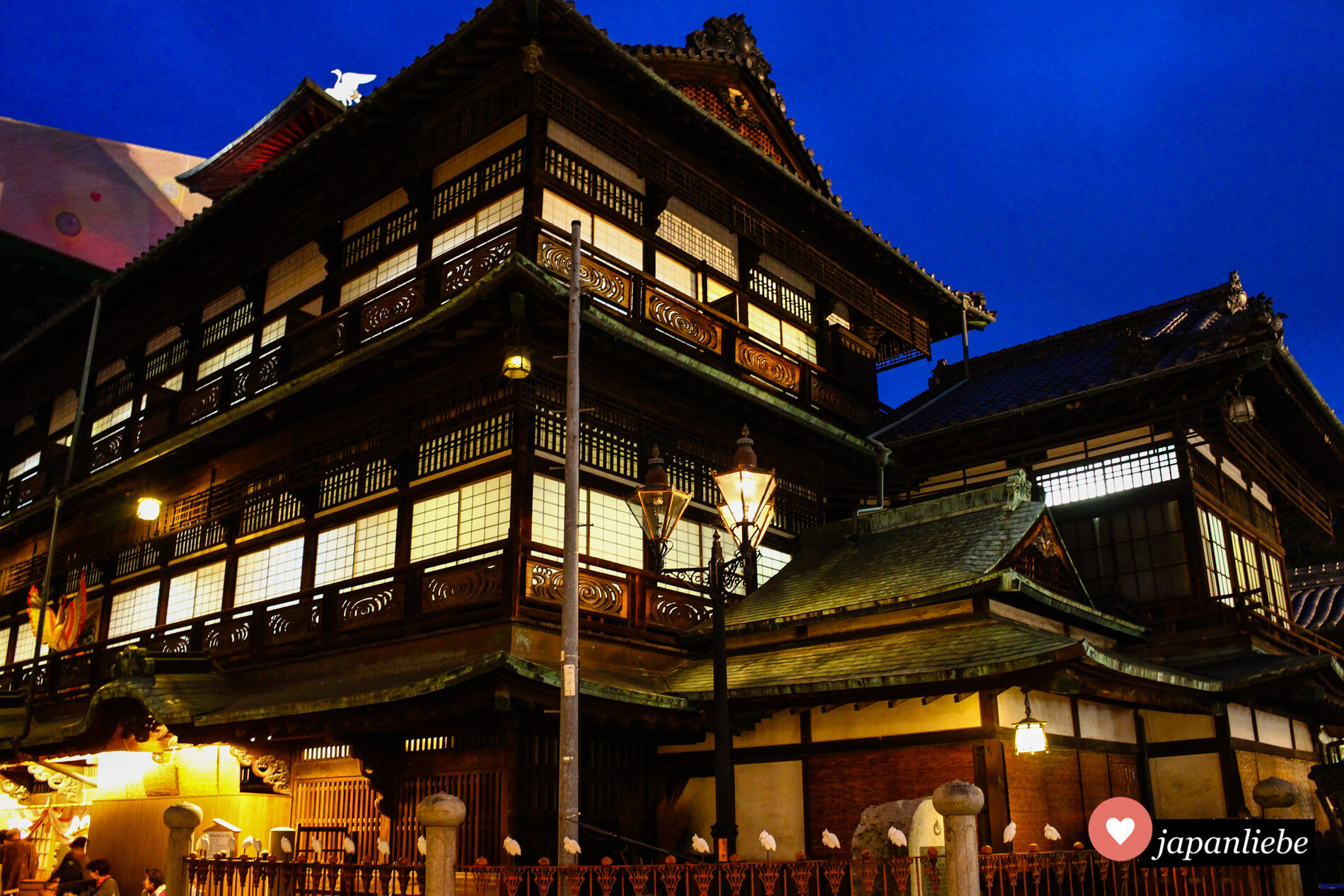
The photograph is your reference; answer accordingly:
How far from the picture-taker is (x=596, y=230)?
1842cm

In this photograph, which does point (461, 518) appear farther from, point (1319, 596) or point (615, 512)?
point (1319, 596)

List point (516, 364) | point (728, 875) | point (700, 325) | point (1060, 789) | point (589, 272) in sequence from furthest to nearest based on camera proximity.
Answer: point (700, 325)
point (589, 272)
point (1060, 789)
point (516, 364)
point (728, 875)

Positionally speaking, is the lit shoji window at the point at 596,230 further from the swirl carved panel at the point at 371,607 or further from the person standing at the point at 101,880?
the person standing at the point at 101,880

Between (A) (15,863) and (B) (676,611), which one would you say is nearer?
(B) (676,611)

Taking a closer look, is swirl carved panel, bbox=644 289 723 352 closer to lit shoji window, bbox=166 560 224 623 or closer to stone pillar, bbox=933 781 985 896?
lit shoji window, bbox=166 560 224 623

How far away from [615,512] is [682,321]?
11.5 ft

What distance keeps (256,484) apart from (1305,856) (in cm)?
1707

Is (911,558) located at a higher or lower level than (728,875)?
higher

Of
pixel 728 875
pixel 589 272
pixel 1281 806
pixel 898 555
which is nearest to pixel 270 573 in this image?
pixel 589 272

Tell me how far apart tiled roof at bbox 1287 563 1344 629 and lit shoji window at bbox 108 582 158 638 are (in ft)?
Result: 88.0

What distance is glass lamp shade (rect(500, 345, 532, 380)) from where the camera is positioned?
14328 mm

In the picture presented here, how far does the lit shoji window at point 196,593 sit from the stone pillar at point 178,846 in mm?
8830

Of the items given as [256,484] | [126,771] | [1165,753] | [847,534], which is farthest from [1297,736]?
[126,771]

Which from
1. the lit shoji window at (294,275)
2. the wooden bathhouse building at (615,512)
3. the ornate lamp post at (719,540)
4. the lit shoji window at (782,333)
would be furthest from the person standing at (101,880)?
the lit shoji window at (782,333)
